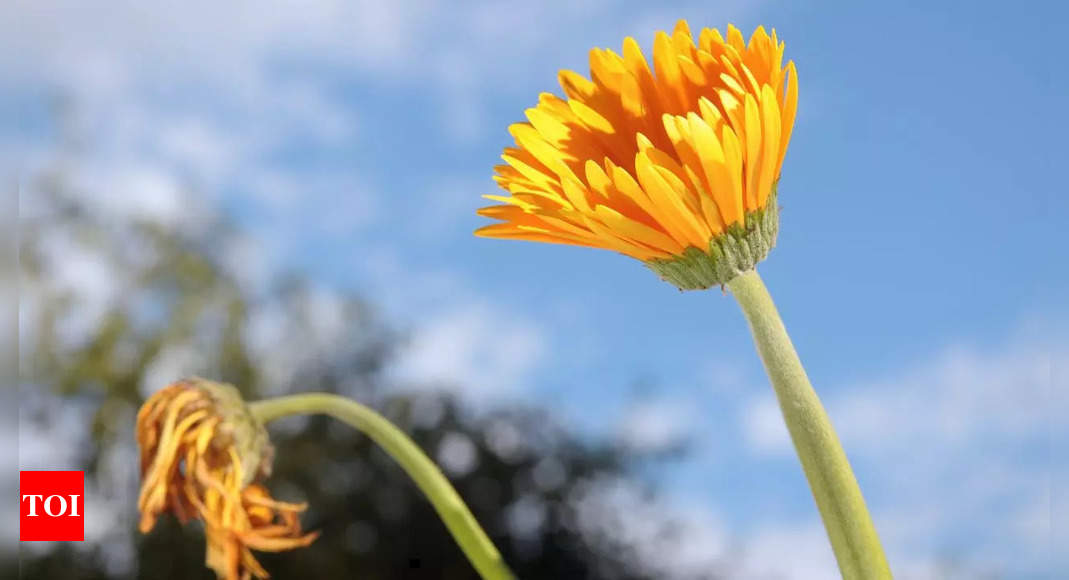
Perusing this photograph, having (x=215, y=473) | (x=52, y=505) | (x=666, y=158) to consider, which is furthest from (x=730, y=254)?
(x=52, y=505)

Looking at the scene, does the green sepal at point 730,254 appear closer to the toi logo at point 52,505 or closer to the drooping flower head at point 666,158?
the drooping flower head at point 666,158

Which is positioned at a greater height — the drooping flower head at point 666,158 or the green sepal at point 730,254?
the drooping flower head at point 666,158

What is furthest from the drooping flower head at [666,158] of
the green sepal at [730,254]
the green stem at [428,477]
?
the green stem at [428,477]

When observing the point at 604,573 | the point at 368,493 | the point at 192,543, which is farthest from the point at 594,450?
the point at 192,543

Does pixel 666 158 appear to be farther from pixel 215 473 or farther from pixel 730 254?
pixel 215 473

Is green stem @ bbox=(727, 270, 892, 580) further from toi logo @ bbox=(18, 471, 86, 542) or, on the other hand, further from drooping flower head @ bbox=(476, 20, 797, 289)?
toi logo @ bbox=(18, 471, 86, 542)

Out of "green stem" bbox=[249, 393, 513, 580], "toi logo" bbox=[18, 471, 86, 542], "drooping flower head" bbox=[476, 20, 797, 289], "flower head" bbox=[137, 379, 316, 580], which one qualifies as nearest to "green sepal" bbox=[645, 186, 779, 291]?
"drooping flower head" bbox=[476, 20, 797, 289]
